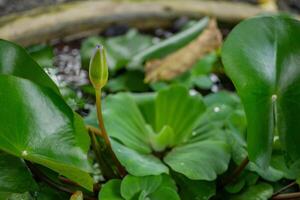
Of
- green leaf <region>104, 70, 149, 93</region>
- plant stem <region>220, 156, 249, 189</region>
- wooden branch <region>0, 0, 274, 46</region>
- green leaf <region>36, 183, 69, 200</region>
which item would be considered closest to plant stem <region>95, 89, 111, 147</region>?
green leaf <region>36, 183, 69, 200</region>

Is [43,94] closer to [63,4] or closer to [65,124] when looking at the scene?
[65,124]

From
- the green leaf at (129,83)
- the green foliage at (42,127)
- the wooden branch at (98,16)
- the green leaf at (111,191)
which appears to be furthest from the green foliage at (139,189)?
the wooden branch at (98,16)

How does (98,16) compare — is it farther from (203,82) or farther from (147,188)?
(147,188)

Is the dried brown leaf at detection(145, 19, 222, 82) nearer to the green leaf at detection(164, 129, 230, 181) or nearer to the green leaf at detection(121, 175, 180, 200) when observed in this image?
the green leaf at detection(164, 129, 230, 181)

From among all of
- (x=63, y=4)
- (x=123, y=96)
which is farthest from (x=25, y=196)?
(x=63, y=4)

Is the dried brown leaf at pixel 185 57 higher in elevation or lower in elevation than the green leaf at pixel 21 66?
lower

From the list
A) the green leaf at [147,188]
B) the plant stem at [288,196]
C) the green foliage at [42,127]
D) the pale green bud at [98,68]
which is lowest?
the plant stem at [288,196]

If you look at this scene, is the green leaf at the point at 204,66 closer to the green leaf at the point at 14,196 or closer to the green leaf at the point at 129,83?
the green leaf at the point at 129,83

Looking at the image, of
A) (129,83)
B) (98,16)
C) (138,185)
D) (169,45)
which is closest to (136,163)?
(138,185)

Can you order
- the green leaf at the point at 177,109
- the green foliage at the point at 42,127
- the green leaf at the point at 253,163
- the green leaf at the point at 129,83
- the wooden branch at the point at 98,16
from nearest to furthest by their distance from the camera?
the green foliage at the point at 42,127, the green leaf at the point at 253,163, the green leaf at the point at 177,109, the green leaf at the point at 129,83, the wooden branch at the point at 98,16
